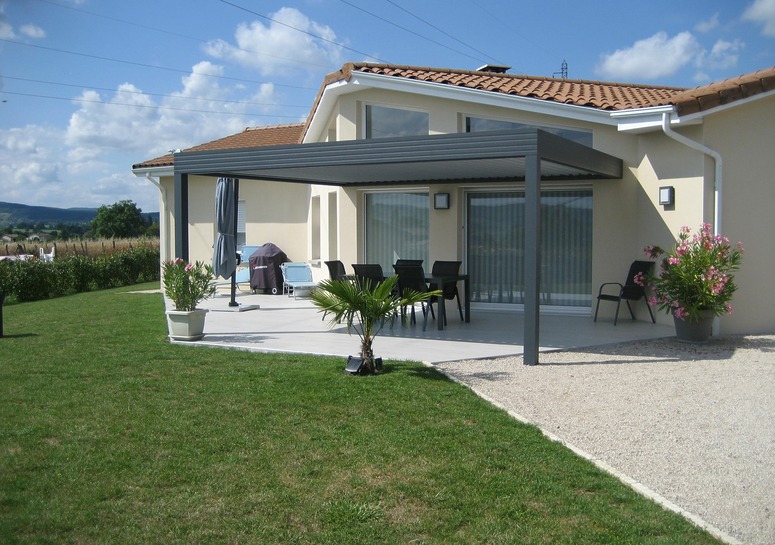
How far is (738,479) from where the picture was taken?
17.2ft

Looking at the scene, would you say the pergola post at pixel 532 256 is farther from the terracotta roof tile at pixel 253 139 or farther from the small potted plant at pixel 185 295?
the terracotta roof tile at pixel 253 139

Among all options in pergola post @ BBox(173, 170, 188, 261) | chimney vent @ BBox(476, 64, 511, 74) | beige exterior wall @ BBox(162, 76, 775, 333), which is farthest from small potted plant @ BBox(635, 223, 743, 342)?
pergola post @ BBox(173, 170, 188, 261)

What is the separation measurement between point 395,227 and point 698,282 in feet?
21.3

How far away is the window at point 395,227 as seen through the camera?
48.4 feet

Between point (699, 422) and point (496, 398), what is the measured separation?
186 centimetres

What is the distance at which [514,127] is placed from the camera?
13.3 metres

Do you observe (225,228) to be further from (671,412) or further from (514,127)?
(671,412)

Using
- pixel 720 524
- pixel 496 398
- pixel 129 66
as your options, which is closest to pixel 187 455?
pixel 496 398

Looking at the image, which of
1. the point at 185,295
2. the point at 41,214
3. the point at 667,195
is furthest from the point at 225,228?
the point at 41,214

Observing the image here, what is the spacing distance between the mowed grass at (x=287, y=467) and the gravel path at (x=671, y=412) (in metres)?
0.38

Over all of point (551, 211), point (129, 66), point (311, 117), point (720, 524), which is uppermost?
point (129, 66)

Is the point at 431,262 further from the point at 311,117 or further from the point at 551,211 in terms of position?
the point at 311,117

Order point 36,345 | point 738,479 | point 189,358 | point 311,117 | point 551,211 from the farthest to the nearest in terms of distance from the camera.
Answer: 1. point 311,117
2. point 551,211
3. point 36,345
4. point 189,358
5. point 738,479

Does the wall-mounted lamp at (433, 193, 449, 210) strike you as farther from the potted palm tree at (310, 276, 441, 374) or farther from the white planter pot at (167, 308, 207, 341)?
the potted palm tree at (310, 276, 441, 374)
